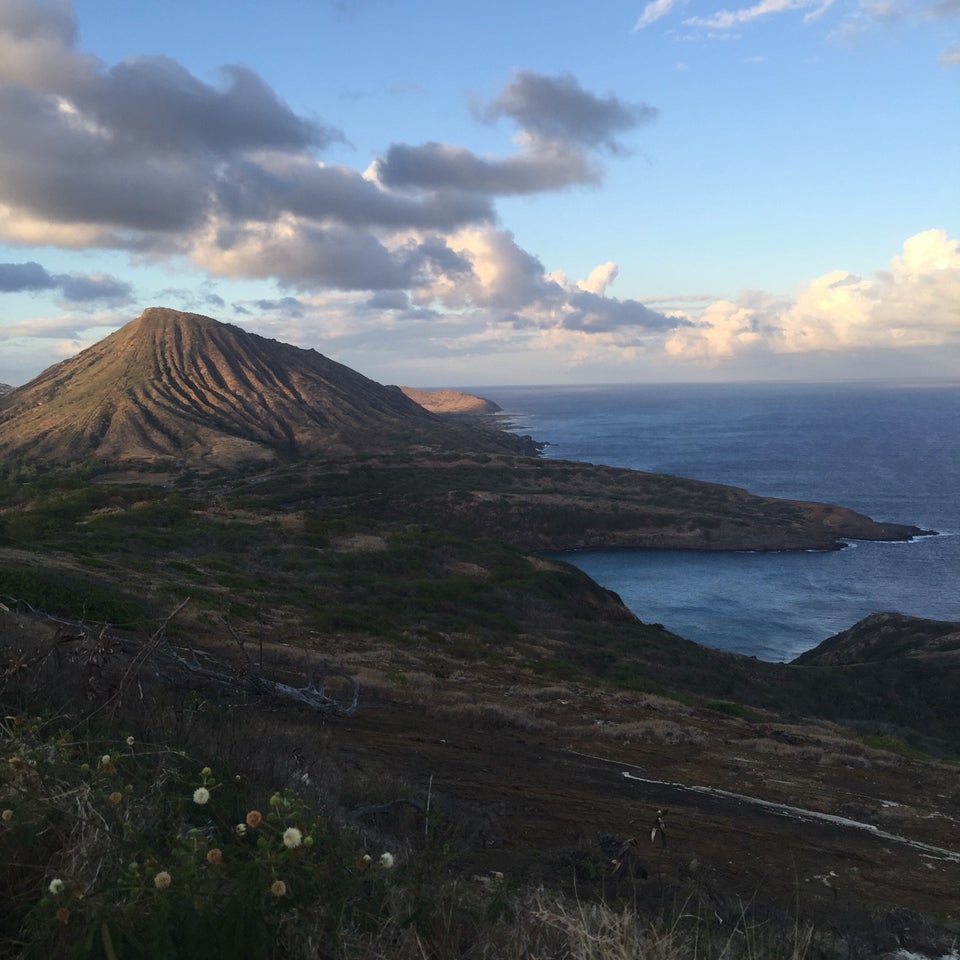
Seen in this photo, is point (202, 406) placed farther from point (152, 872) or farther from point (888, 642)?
point (152, 872)

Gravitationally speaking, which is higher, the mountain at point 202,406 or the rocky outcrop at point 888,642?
the mountain at point 202,406

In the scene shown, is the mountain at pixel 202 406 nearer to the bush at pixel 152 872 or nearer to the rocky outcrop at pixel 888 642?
the rocky outcrop at pixel 888 642

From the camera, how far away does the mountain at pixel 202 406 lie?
112838 millimetres

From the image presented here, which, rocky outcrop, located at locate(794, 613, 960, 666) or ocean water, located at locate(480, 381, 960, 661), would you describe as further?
ocean water, located at locate(480, 381, 960, 661)

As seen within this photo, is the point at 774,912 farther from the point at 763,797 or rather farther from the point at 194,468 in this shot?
the point at 194,468

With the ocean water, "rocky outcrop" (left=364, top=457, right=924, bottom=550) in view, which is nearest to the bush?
the ocean water

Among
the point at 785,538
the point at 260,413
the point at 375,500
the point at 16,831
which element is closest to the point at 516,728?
the point at 16,831

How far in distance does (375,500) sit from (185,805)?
247ft

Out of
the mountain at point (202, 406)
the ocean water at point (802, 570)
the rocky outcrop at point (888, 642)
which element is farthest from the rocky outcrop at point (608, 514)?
the rocky outcrop at point (888, 642)

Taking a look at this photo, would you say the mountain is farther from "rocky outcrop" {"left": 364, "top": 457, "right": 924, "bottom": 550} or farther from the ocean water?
the ocean water

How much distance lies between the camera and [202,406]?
13212cm

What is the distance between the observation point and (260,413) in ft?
446

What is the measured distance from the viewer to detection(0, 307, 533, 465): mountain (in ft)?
370

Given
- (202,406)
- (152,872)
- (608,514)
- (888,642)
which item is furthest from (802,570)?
(202,406)
